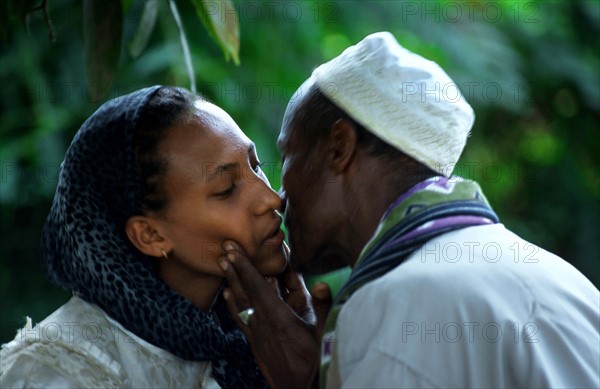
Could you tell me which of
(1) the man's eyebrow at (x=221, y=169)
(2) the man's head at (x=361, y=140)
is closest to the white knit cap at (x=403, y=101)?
(2) the man's head at (x=361, y=140)

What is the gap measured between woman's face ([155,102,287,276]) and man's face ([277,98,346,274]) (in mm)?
73

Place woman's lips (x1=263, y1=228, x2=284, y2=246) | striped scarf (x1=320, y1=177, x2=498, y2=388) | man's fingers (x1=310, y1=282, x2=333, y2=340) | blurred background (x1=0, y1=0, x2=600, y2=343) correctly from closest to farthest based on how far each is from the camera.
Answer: striped scarf (x1=320, y1=177, x2=498, y2=388), man's fingers (x1=310, y1=282, x2=333, y2=340), woman's lips (x1=263, y1=228, x2=284, y2=246), blurred background (x1=0, y1=0, x2=600, y2=343)

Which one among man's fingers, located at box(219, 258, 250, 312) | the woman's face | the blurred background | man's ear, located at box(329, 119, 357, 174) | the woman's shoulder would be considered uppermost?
man's ear, located at box(329, 119, 357, 174)

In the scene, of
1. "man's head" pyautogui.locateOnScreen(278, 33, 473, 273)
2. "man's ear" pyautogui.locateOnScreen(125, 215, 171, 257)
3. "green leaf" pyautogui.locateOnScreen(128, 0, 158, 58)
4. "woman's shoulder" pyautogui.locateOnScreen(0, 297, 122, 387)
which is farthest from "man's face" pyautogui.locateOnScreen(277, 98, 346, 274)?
"green leaf" pyautogui.locateOnScreen(128, 0, 158, 58)

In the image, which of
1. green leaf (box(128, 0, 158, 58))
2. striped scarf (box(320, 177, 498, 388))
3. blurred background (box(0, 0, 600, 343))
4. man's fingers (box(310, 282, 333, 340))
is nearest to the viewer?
striped scarf (box(320, 177, 498, 388))

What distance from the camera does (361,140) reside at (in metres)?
2.36

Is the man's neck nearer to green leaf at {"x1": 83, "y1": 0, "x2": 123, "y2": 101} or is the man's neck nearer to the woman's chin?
the woman's chin

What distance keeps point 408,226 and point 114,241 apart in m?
0.84

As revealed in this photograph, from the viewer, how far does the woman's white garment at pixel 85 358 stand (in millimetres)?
2445

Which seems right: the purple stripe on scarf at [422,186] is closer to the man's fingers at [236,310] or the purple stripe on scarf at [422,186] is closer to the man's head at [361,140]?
the man's head at [361,140]

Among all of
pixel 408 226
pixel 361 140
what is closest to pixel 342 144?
pixel 361 140

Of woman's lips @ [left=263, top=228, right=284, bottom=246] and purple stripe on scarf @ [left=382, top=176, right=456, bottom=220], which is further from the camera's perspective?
woman's lips @ [left=263, top=228, right=284, bottom=246]

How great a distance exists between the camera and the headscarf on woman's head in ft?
8.41

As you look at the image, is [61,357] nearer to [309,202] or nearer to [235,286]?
[235,286]
